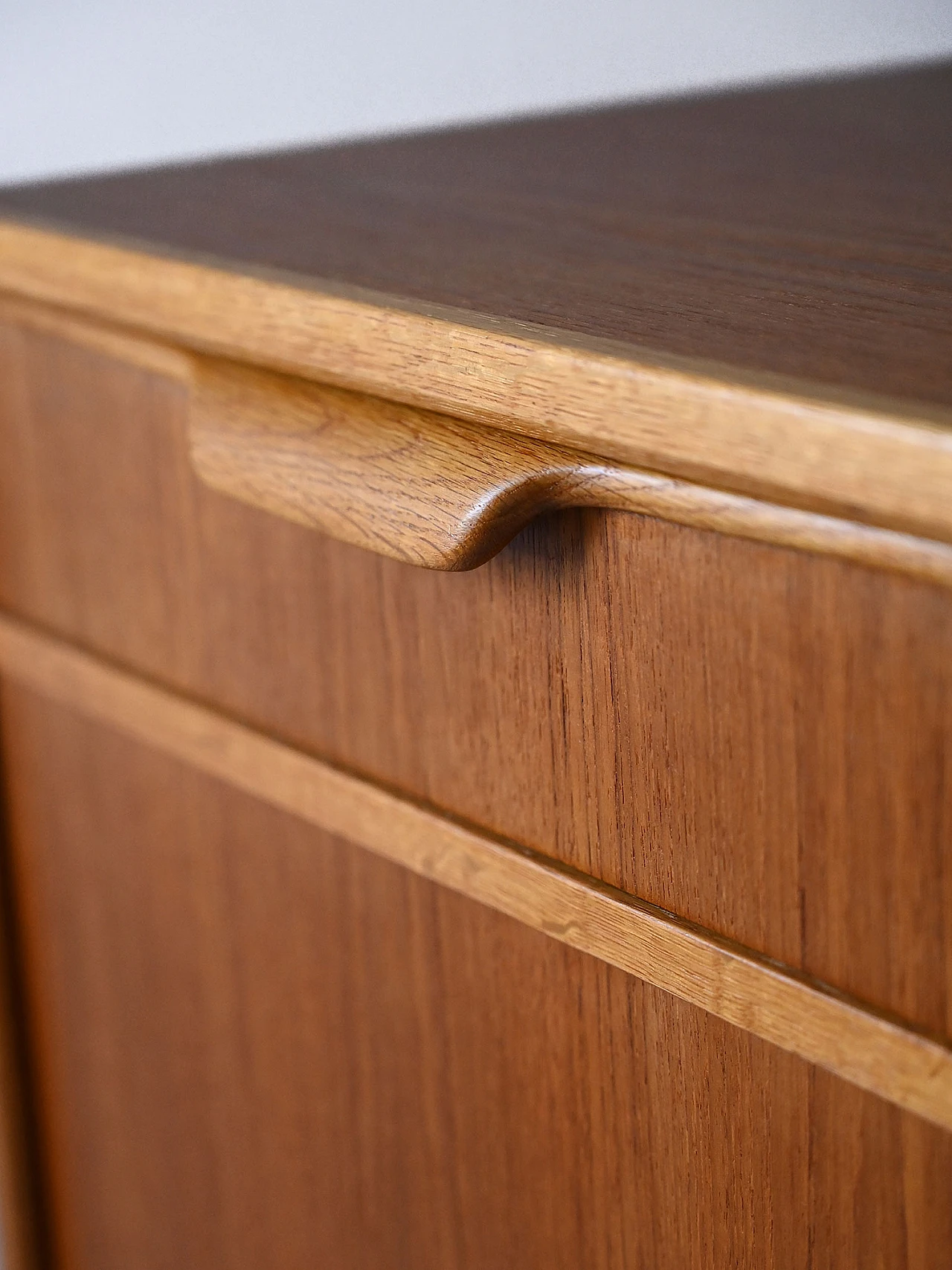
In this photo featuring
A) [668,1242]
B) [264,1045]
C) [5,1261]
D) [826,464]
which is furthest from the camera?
[5,1261]

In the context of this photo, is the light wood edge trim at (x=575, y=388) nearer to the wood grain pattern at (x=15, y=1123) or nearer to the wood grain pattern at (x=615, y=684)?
the wood grain pattern at (x=615, y=684)

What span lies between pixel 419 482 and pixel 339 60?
44cm

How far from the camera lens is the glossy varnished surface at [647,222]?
0.97ft

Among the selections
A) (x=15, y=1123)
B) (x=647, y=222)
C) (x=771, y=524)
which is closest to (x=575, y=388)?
(x=771, y=524)

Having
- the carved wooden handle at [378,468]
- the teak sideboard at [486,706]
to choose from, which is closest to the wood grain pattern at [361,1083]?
the teak sideboard at [486,706]

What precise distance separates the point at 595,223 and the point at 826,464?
21cm

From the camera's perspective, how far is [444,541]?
321 millimetres

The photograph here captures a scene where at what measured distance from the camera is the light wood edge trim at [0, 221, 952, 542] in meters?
0.23

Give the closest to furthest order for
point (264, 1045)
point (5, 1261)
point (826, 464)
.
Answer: point (826, 464) → point (264, 1045) → point (5, 1261)

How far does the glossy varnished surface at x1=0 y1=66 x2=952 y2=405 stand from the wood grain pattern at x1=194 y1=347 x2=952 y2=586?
0.09ft

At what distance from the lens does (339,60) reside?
69 cm

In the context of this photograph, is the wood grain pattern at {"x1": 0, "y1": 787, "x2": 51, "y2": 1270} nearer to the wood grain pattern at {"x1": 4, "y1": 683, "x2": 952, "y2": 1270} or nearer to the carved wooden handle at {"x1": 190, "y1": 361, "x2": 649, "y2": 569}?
the wood grain pattern at {"x1": 4, "y1": 683, "x2": 952, "y2": 1270}

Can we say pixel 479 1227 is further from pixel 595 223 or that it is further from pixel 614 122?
pixel 614 122

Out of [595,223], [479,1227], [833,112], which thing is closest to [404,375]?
[595,223]
